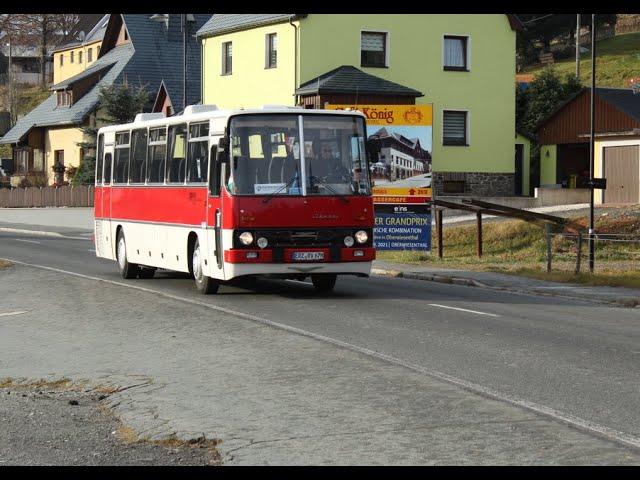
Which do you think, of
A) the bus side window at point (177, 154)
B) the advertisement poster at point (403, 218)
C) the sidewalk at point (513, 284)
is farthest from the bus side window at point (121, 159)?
the advertisement poster at point (403, 218)

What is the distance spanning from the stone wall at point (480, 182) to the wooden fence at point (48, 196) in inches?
928

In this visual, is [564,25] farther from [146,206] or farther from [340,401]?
[340,401]

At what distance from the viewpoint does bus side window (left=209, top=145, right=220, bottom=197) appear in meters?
21.3

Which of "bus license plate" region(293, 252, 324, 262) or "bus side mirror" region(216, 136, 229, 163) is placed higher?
"bus side mirror" region(216, 136, 229, 163)

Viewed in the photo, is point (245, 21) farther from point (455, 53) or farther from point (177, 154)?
point (177, 154)

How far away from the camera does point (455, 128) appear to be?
5744 centimetres

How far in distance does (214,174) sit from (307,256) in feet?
7.08

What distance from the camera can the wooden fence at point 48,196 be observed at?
7238cm

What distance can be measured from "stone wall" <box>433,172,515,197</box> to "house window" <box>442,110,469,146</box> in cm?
148

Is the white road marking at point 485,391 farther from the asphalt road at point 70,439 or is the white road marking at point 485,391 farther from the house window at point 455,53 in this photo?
the house window at point 455,53

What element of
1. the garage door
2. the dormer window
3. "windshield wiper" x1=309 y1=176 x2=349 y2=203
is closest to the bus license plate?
"windshield wiper" x1=309 y1=176 x2=349 y2=203

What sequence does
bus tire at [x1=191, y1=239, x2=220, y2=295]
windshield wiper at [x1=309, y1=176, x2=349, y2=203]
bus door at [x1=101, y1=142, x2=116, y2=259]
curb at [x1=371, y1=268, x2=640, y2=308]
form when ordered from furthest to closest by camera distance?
bus door at [x1=101, y1=142, x2=116, y2=259], bus tire at [x1=191, y1=239, x2=220, y2=295], curb at [x1=371, y1=268, x2=640, y2=308], windshield wiper at [x1=309, y1=176, x2=349, y2=203]

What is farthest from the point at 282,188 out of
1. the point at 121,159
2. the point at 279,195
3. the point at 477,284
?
the point at 121,159

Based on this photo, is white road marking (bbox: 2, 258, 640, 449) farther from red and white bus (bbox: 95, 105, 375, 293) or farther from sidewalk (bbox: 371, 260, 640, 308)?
sidewalk (bbox: 371, 260, 640, 308)
